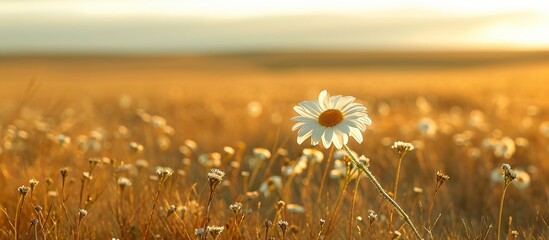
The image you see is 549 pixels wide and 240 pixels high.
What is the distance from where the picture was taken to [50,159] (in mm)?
4070

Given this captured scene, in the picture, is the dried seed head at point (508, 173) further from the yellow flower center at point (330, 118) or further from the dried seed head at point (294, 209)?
the dried seed head at point (294, 209)

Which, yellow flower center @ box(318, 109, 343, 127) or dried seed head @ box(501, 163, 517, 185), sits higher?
→ yellow flower center @ box(318, 109, 343, 127)

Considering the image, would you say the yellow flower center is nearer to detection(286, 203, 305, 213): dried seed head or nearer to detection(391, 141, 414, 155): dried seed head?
detection(391, 141, 414, 155): dried seed head

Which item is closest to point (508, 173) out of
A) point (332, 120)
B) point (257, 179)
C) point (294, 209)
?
point (332, 120)

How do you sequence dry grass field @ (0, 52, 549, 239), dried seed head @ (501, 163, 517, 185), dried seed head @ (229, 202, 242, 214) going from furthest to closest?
1. dry grass field @ (0, 52, 549, 239)
2. dried seed head @ (229, 202, 242, 214)
3. dried seed head @ (501, 163, 517, 185)

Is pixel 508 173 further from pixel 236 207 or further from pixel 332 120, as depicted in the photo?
pixel 236 207

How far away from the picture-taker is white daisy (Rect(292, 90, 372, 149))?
6.86 ft

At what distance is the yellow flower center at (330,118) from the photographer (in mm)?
2139

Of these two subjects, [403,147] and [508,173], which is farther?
[403,147]

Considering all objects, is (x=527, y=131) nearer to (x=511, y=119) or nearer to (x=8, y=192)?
(x=511, y=119)

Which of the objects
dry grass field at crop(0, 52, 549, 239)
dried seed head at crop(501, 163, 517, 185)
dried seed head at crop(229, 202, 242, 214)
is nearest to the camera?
dried seed head at crop(501, 163, 517, 185)

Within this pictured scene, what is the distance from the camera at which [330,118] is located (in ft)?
7.04

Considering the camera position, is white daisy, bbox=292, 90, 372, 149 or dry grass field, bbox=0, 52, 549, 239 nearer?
white daisy, bbox=292, 90, 372, 149

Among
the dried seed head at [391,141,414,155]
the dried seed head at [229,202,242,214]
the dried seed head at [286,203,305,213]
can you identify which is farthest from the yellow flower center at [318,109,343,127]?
the dried seed head at [286,203,305,213]
